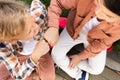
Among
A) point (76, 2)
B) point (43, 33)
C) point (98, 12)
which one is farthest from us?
point (43, 33)

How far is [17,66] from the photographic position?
1.79 metres

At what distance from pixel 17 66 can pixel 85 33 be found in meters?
0.53

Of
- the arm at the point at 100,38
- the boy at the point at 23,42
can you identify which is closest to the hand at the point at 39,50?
the boy at the point at 23,42

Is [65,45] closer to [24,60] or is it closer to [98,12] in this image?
[24,60]

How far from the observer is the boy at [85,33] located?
165 cm

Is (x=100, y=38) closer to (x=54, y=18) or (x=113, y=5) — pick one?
(x=54, y=18)

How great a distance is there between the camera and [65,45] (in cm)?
204

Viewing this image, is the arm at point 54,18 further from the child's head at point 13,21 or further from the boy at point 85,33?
the child's head at point 13,21

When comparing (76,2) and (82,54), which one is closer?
(76,2)

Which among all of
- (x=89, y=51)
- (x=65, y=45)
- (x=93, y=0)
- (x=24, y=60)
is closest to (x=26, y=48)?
(x=24, y=60)

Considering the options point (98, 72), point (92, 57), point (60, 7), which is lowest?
point (98, 72)

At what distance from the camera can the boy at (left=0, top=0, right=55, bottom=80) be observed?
1.54 meters

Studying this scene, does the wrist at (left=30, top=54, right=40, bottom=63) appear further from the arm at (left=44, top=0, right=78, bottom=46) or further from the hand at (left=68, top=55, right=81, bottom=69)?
the hand at (left=68, top=55, right=81, bottom=69)

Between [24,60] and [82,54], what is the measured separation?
42 centimetres
